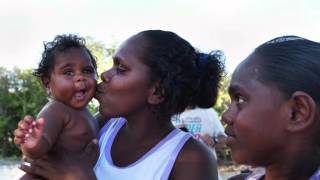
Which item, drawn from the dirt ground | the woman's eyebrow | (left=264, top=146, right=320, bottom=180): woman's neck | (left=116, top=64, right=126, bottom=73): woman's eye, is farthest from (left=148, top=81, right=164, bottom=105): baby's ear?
the dirt ground

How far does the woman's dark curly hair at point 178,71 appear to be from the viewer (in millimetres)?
2449

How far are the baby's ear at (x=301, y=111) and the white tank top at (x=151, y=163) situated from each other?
78 cm

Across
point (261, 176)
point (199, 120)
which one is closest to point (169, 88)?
point (261, 176)

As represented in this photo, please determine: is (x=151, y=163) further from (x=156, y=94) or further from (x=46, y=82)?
(x=46, y=82)

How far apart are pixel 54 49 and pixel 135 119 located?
713mm

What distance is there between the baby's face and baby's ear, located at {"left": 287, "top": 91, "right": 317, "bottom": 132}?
4.25ft

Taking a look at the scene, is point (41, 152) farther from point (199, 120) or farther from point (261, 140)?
point (199, 120)

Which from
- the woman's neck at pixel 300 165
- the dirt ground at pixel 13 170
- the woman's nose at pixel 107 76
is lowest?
the dirt ground at pixel 13 170

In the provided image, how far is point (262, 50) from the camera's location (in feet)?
5.84

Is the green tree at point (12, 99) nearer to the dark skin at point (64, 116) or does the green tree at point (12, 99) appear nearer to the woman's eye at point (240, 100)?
the dark skin at point (64, 116)

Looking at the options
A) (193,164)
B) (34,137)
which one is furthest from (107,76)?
(193,164)

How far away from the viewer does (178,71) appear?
2.47 metres

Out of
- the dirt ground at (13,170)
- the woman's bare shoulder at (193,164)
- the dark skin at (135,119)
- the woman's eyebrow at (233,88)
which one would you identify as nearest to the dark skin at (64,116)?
the dark skin at (135,119)

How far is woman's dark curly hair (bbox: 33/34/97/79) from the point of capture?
2.90 m
